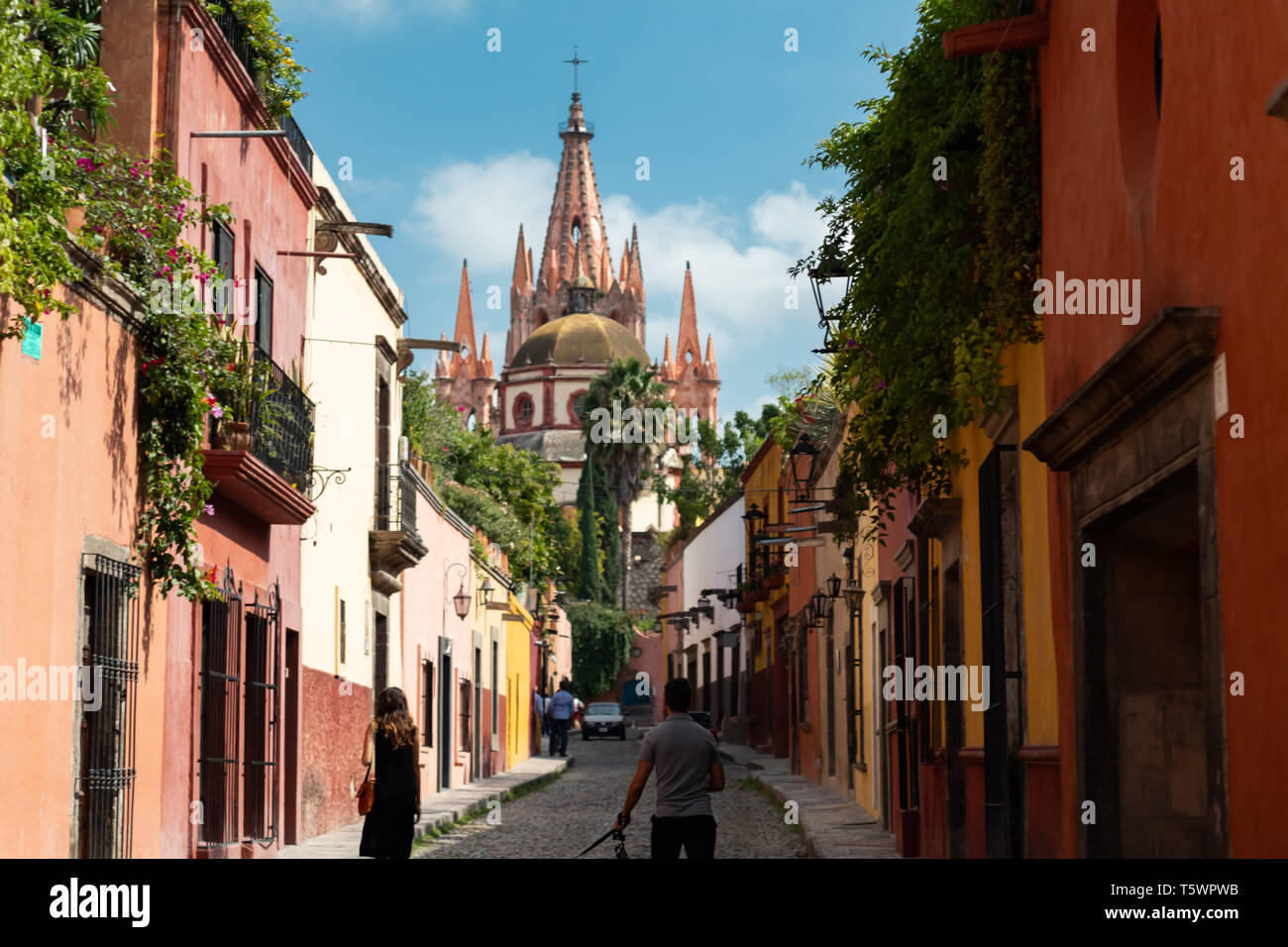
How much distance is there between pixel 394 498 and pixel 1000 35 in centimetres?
1358

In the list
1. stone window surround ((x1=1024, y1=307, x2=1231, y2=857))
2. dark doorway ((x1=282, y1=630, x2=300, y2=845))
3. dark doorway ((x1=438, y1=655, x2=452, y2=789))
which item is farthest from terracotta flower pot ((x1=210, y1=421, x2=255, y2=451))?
dark doorway ((x1=438, y1=655, x2=452, y2=789))

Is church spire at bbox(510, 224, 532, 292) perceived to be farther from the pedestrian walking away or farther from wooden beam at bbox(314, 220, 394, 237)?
wooden beam at bbox(314, 220, 394, 237)

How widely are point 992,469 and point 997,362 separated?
79cm

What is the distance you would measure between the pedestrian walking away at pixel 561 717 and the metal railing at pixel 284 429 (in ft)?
76.8

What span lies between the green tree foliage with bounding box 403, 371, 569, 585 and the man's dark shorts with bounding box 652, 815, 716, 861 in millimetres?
27984

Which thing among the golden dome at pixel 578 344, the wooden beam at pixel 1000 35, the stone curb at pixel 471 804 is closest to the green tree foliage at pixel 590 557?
the golden dome at pixel 578 344

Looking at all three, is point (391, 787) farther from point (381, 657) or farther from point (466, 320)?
point (466, 320)

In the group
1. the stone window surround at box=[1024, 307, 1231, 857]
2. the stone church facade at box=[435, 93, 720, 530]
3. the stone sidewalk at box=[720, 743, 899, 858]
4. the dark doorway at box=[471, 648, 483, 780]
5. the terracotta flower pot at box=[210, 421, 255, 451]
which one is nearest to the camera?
the stone window surround at box=[1024, 307, 1231, 857]

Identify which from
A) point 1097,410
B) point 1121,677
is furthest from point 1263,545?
point 1121,677

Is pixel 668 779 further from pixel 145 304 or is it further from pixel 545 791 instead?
pixel 545 791

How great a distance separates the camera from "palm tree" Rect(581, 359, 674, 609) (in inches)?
3063

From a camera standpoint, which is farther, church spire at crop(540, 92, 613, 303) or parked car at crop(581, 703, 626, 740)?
church spire at crop(540, 92, 613, 303)

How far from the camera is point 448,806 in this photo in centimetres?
2089
